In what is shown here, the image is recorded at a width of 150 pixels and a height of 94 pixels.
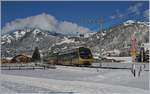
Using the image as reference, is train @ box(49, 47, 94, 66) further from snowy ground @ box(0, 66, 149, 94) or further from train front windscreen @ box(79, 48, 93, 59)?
snowy ground @ box(0, 66, 149, 94)

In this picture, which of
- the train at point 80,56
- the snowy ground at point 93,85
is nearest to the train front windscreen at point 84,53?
the train at point 80,56

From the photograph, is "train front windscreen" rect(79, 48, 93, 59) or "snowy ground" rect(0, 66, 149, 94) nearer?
"snowy ground" rect(0, 66, 149, 94)

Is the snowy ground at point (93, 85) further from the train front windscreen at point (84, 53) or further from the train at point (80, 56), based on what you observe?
the train front windscreen at point (84, 53)

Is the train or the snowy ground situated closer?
the snowy ground

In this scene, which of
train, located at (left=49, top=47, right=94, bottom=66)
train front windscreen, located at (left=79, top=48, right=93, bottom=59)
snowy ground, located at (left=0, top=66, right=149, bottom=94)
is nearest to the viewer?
snowy ground, located at (left=0, top=66, right=149, bottom=94)

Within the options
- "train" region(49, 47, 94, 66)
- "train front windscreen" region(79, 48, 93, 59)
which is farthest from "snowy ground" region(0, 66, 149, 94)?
"train front windscreen" region(79, 48, 93, 59)

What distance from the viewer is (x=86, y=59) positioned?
2133 inches

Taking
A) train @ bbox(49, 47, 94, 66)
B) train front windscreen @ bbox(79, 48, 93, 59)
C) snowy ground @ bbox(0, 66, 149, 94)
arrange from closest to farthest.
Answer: snowy ground @ bbox(0, 66, 149, 94) → train @ bbox(49, 47, 94, 66) → train front windscreen @ bbox(79, 48, 93, 59)

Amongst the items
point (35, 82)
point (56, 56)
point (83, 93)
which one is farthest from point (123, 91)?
point (56, 56)

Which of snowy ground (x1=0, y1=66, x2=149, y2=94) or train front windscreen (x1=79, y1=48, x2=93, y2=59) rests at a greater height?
train front windscreen (x1=79, y1=48, x2=93, y2=59)

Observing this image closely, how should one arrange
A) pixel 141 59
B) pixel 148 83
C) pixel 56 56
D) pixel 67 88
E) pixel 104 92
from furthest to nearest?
pixel 141 59, pixel 56 56, pixel 148 83, pixel 67 88, pixel 104 92

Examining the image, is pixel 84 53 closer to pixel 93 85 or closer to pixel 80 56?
pixel 80 56

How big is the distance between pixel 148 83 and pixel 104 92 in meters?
6.33

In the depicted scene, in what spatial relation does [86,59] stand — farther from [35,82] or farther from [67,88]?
[67,88]
